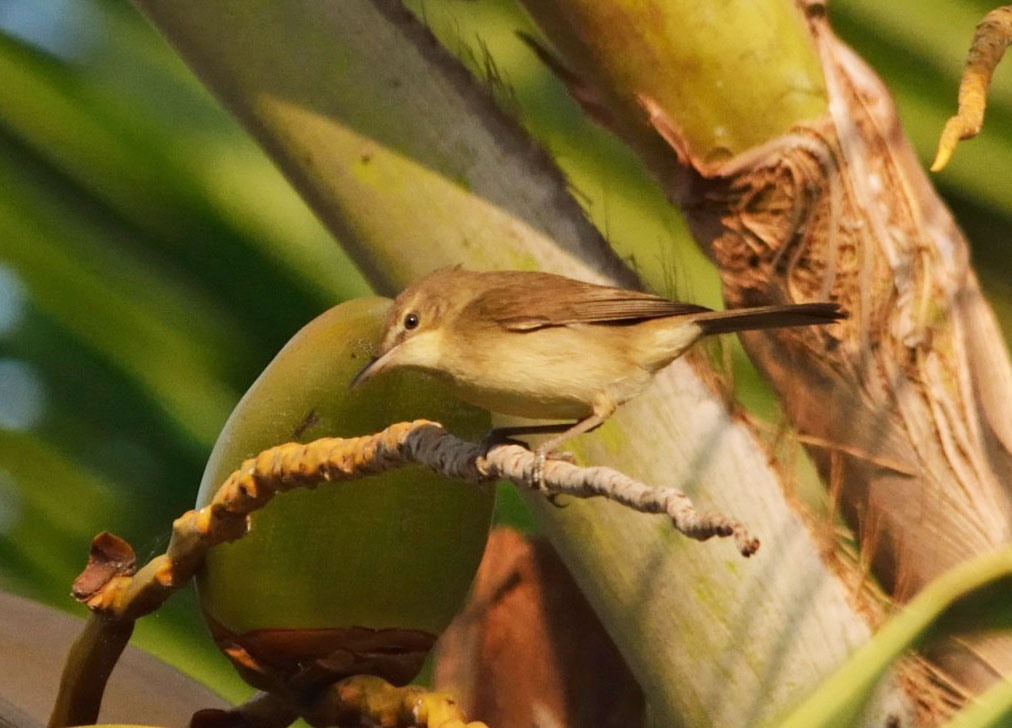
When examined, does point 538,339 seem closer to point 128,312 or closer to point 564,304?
point 564,304

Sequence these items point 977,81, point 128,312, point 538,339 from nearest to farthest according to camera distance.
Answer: point 977,81 < point 538,339 < point 128,312

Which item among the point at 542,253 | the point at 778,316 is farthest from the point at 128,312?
the point at 778,316

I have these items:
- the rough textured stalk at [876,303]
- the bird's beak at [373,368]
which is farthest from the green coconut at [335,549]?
the rough textured stalk at [876,303]

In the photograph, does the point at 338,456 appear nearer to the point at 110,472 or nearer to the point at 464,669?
the point at 464,669

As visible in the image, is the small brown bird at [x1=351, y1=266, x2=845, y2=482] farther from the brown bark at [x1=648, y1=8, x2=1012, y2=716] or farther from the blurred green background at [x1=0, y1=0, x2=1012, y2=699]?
the blurred green background at [x1=0, y1=0, x2=1012, y2=699]

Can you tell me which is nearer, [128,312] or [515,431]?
[515,431]

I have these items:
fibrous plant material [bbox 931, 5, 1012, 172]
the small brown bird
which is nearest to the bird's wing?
the small brown bird
